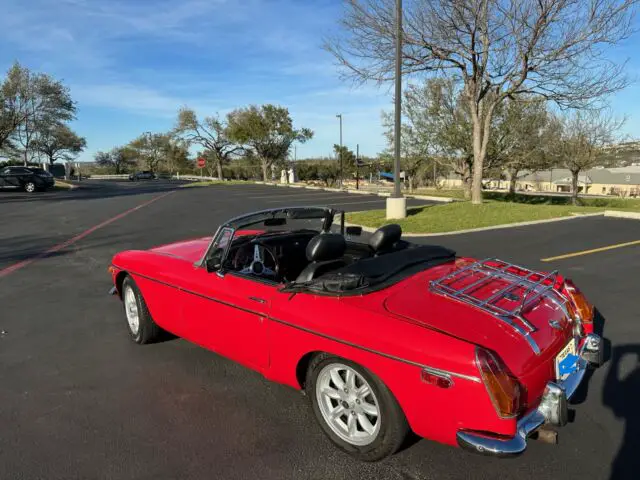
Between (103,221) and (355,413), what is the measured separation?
43.5 feet

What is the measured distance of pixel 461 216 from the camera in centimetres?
1345

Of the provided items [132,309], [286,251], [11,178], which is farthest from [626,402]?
[11,178]

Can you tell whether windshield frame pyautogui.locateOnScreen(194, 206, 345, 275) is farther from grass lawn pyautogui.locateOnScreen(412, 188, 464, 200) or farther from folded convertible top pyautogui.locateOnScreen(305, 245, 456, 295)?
grass lawn pyautogui.locateOnScreen(412, 188, 464, 200)

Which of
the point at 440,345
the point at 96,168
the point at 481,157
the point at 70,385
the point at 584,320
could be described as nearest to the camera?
the point at 440,345

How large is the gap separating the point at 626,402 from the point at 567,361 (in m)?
0.84

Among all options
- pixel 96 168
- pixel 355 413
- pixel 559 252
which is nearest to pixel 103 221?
pixel 559 252

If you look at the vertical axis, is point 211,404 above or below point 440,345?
below

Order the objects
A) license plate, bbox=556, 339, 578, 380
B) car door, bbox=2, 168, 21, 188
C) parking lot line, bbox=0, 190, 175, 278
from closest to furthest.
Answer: license plate, bbox=556, 339, 578, 380 → parking lot line, bbox=0, 190, 175, 278 → car door, bbox=2, 168, 21, 188

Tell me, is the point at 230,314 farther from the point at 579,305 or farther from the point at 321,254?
the point at 579,305

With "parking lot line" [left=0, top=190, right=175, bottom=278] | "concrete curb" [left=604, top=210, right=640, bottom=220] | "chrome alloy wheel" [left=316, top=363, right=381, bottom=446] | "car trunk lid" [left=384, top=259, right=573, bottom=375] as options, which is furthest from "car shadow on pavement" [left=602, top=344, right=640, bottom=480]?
"concrete curb" [left=604, top=210, right=640, bottom=220]

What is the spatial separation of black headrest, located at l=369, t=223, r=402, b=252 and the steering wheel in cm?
81

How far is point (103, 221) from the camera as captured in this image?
45.5ft

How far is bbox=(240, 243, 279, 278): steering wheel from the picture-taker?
3.74 m

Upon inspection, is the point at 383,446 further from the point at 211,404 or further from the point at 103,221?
the point at 103,221
